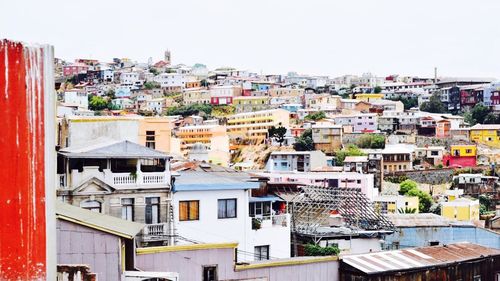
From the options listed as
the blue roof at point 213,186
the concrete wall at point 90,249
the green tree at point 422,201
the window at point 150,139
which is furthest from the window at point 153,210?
the green tree at point 422,201

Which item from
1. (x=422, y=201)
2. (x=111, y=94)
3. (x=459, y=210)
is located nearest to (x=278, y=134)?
(x=422, y=201)

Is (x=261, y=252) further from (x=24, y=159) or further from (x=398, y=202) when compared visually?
(x=398, y=202)

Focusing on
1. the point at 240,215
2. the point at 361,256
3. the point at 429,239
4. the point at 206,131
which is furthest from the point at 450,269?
the point at 206,131

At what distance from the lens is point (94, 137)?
25.8m

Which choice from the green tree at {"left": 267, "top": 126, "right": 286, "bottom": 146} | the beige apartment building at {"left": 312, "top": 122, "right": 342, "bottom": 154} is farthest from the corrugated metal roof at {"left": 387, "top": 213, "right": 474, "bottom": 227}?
the green tree at {"left": 267, "top": 126, "right": 286, "bottom": 146}

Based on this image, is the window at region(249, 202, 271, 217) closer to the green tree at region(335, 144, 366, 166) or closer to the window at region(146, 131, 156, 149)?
the window at region(146, 131, 156, 149)

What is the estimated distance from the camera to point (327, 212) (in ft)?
97.9

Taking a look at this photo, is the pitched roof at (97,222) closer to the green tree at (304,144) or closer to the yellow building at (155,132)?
the yellow building at (155,132)

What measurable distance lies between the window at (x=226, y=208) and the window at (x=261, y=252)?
1575mm

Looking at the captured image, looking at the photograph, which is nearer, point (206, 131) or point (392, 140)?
point (206, 131)

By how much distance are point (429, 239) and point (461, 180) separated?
63.5 m

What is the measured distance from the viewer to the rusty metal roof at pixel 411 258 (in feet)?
67.3

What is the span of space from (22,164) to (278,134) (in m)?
102

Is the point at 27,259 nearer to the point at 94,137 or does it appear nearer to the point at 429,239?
the point at 94,137
